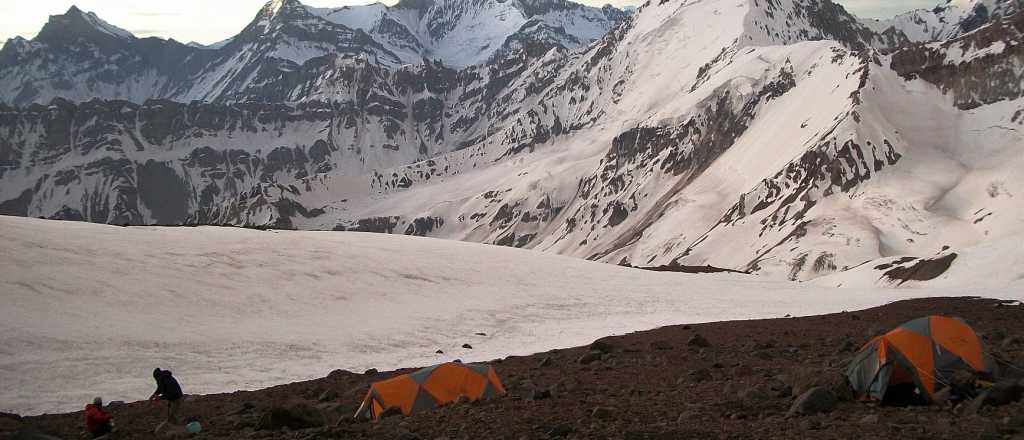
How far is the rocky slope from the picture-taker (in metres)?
14.2

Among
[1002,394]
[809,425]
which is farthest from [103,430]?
[1002,394]

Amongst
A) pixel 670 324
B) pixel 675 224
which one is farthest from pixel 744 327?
pixel 675 224

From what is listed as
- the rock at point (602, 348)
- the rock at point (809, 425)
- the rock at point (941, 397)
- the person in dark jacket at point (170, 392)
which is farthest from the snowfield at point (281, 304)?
the rock at point (941, 397)

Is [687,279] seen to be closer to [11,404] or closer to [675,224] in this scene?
[11,404]

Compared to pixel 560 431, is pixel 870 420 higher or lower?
lower

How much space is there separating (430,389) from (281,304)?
716 inches

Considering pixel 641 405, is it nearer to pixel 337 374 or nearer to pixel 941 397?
pixel 941 397

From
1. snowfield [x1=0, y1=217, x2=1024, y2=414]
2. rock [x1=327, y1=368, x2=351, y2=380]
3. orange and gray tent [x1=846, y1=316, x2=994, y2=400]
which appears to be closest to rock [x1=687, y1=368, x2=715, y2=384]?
orange and gray tent [x1=846, y1=316, x2=994, y2=400]

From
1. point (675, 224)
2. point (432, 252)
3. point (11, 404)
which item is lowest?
point (675, 224)

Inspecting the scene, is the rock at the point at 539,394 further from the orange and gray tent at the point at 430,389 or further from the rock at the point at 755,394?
the rock at the point at 755,394

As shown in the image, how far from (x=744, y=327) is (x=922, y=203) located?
117m

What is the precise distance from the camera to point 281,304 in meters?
35.9

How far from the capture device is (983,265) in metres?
52.8

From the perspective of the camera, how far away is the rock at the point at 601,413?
1548 centimetres
